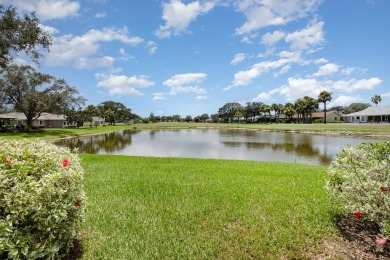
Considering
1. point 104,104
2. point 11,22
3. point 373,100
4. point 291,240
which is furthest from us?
point 104,104

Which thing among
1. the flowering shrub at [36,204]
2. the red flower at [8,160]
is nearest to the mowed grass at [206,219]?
the flowering shrub at [36,204]

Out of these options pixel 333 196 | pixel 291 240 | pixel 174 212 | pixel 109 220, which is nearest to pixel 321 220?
pixel 333 196

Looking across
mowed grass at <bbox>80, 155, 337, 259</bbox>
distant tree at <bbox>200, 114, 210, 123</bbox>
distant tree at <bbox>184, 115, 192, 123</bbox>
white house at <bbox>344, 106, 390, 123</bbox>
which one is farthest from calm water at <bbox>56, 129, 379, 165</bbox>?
distant tree at <bbox>200, 114, 210, 123</bbox>

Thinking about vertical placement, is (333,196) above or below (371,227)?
above

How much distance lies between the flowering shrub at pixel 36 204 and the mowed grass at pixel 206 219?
92cm

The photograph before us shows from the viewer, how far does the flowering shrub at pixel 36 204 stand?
2.96 meters

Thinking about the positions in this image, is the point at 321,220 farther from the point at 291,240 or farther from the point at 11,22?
the point at 11,22

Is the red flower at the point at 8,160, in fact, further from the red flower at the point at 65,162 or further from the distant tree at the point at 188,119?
the distant tree at the point at 188,119

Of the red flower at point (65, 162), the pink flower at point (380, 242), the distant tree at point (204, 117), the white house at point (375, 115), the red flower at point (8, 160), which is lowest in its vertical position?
the pink flower at point (380, 242)

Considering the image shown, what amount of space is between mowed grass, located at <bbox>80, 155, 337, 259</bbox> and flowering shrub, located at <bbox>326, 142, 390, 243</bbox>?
0.76 m

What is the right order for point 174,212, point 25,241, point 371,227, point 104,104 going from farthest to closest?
1. point 104,104
2. point 174,212
3. point 371,227
4. point 25,241

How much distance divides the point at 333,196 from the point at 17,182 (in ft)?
17.8

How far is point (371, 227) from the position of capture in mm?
4844

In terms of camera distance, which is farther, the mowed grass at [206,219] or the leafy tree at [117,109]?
the leafy tree at [117,109]
